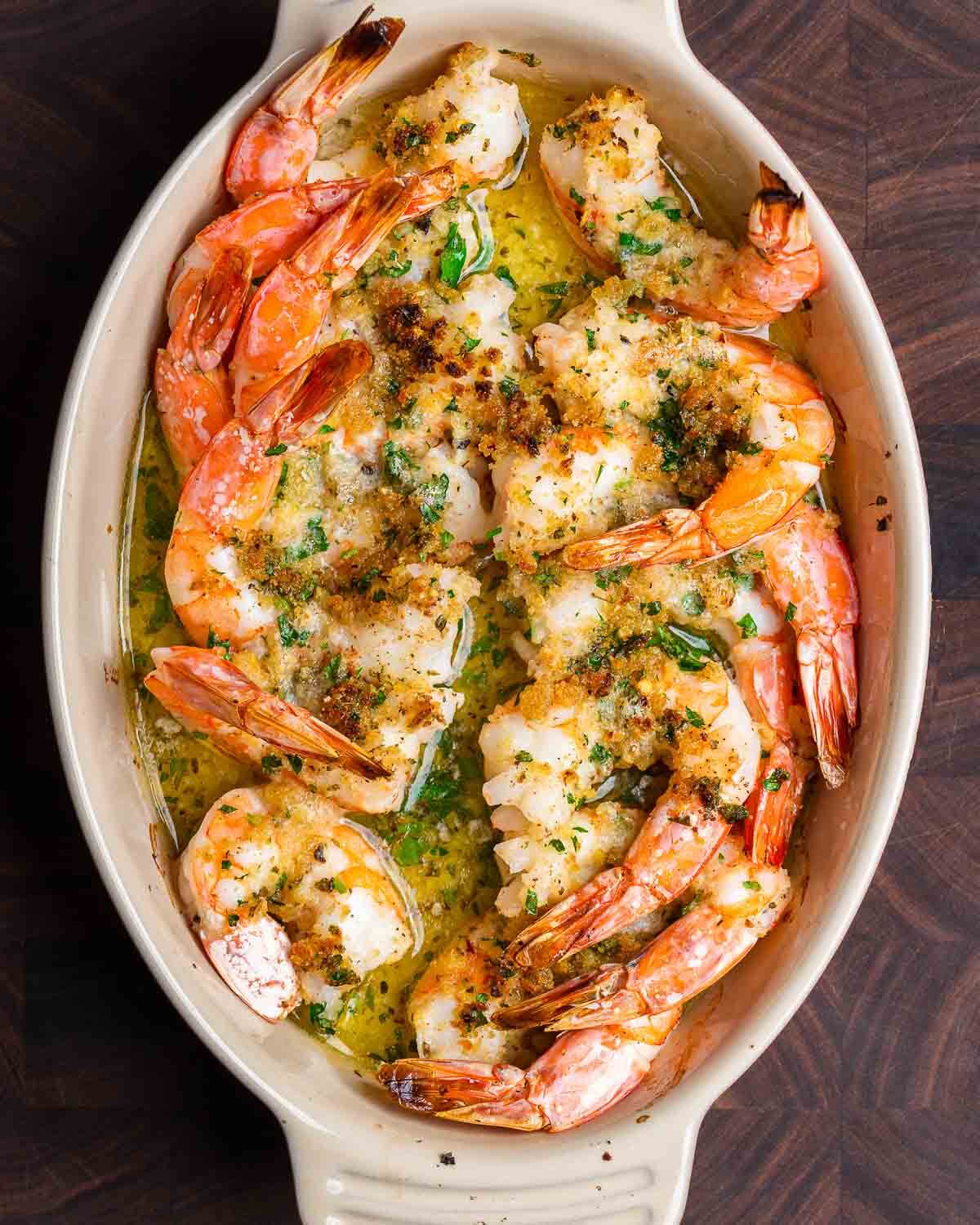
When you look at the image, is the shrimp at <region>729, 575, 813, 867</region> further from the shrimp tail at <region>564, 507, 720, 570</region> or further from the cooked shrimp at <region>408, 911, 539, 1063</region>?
the cooked shrimp at <region>408, 911, 539, 1063</region>

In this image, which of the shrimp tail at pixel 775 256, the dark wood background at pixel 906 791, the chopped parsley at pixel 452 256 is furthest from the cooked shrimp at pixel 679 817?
the chopped parsley at pixel 452 256

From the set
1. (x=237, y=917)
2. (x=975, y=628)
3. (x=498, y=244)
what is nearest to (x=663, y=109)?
(x=498, y=244)

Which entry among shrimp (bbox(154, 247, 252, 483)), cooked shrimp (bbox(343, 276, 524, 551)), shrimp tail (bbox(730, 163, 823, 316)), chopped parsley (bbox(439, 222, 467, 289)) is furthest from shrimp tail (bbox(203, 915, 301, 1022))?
shrimp tail (bbox(730, 163, 823, 316))

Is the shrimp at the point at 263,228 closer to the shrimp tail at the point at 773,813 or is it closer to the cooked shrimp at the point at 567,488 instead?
the cooked shrimp at the point at 567,488

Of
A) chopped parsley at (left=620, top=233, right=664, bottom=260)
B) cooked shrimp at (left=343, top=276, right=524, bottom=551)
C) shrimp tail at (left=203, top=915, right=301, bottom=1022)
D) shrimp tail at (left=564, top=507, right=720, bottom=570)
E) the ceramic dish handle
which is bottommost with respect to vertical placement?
the ceramic dish handle

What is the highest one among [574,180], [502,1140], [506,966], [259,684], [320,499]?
[574,180]

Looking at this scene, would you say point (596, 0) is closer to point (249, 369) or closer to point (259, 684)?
point (249, 369)
